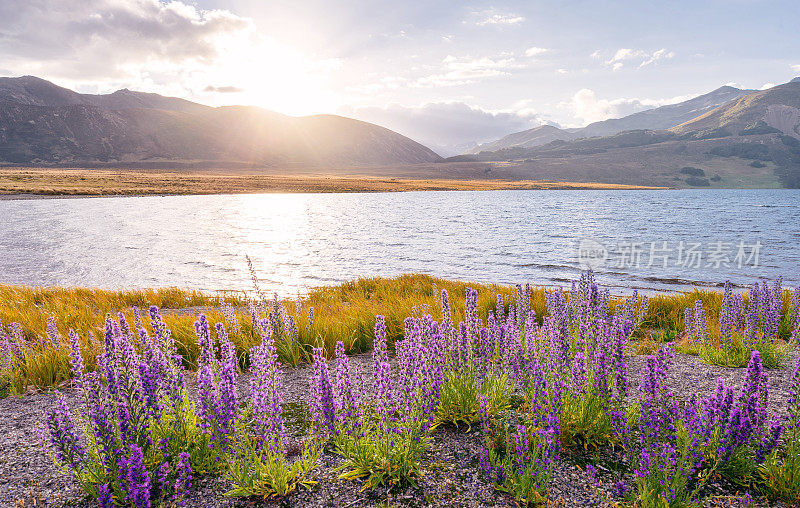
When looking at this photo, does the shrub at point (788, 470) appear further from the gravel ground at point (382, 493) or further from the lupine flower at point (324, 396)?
the lupine flower at point (324, 396)

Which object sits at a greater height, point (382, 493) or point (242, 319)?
point (242, 319)

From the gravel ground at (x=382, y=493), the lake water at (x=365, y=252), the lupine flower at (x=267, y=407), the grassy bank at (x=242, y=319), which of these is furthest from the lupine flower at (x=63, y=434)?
the lake water at (x=365, y=252)

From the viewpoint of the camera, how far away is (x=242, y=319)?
8.83 metres

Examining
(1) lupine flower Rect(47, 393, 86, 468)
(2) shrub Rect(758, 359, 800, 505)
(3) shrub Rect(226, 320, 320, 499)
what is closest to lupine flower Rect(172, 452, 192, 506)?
(3) shrub Rect(226, 320, 320, 499)

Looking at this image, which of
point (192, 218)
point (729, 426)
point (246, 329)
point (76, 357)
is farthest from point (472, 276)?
point (192, 218)

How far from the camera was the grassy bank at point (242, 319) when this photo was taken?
6887mm

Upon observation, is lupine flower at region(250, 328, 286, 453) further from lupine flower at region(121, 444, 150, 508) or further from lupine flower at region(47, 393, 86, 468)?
lupine flower at region(47, 393, 86, 468)

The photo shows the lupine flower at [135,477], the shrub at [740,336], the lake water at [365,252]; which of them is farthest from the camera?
the lake water at [365,252]

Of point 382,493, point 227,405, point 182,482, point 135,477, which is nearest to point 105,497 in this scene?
point 135,477

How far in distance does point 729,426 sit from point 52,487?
6269 millimetres

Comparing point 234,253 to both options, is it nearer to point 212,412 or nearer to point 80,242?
point 80,242

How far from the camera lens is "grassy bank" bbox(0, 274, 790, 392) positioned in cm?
689

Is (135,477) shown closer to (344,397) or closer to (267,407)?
(267,407)

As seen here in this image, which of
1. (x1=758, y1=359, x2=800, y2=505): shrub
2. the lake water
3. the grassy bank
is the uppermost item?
(x1=758, y1=359, x2=800, y2=505): shrub
